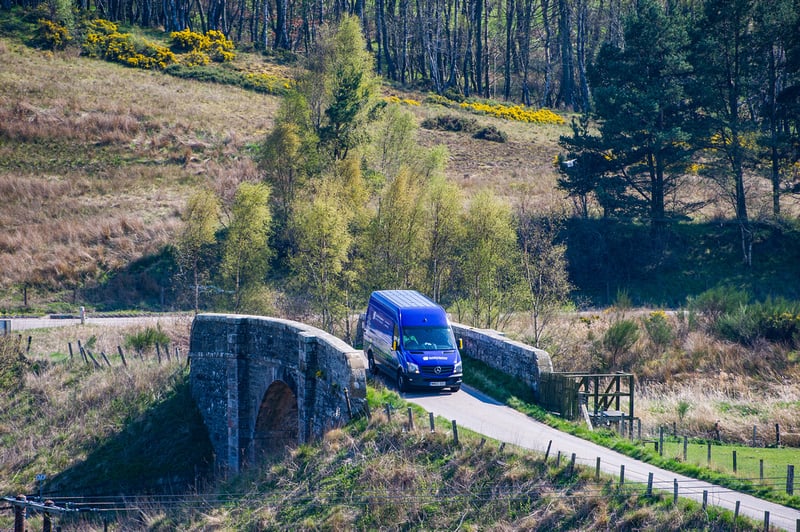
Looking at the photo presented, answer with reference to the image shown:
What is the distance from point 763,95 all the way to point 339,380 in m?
39.4

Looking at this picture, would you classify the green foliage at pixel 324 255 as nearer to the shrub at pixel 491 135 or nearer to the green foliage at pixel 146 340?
the green foliage at pixel 146 340

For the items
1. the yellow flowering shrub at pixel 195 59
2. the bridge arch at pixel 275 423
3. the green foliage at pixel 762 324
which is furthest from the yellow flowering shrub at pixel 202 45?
the bridge arch at pixel 275 423

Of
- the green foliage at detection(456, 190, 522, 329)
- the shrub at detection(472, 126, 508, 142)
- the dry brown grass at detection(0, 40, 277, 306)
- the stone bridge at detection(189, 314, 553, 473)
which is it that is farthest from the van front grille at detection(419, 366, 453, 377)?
the shrub at detection(472, 126, 508, 142)

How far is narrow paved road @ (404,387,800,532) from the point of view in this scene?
1555 centimetres

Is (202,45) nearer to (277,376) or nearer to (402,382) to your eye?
(277,376)

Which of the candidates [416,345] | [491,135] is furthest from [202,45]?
[416,345]

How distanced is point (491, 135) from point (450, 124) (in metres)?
4.08

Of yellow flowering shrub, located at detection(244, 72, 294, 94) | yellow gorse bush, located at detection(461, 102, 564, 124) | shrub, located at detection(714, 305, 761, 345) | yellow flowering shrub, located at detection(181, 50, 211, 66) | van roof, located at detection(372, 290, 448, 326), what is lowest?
shrub, located at detection(714, 305, 761, 345)

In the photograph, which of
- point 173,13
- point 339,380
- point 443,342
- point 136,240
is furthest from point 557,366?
point 173,13

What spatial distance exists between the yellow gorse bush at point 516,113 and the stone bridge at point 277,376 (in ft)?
189

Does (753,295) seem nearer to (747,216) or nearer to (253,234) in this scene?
(747,216)

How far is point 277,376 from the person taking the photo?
24.8m

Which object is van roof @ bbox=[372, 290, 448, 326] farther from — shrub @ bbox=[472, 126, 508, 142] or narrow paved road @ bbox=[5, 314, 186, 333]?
shrub @ bbox=[472, 126, 508, 142]

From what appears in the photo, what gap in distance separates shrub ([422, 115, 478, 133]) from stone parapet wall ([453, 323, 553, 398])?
161ft
